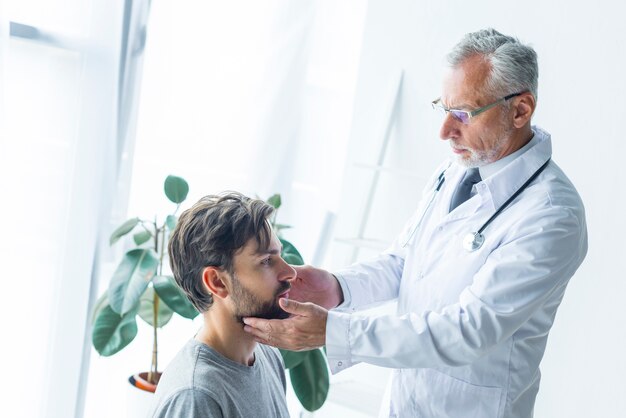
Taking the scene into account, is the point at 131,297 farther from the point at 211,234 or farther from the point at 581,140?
the point at 581,140

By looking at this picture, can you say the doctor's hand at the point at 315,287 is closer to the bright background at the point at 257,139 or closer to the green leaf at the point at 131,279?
the green leaf at the point at 131,279

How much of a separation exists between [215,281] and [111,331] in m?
0.99

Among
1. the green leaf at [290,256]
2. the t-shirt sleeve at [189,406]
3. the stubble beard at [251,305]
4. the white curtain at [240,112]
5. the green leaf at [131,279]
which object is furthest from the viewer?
the white curtain at [240,112]

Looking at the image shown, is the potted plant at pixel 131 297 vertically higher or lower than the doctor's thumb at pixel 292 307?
lower

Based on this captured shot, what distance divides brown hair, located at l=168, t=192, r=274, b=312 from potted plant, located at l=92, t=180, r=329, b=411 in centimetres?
80

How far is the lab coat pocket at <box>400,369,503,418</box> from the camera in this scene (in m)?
1.86

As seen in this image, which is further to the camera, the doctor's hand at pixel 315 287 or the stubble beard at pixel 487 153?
the doctor's hand at pixel 315 287

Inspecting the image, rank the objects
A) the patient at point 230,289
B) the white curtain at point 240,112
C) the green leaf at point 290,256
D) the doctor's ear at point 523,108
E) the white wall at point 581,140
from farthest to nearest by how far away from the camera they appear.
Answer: the white curtain at point 240,112 → the white wall at point 581,140 → the green leaf at point 290,256 → the doctor's ear at point 523,108 → the patient at point 230,289

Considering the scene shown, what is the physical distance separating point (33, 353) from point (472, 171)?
1.65 metres

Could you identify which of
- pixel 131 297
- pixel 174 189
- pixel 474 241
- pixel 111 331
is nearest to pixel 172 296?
pixel 131 297

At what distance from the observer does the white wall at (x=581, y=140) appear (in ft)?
9.33

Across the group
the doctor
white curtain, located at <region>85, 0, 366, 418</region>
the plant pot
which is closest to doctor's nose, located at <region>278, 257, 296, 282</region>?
the doctor

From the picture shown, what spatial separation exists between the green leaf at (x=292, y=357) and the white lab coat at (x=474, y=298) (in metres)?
0.48

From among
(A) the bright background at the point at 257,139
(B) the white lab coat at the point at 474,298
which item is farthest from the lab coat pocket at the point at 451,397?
(A) the bright background at the point at 257,139
